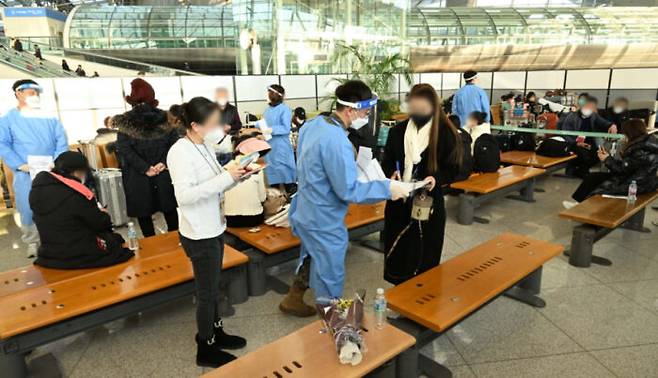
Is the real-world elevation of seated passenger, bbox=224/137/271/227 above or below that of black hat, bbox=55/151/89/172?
below

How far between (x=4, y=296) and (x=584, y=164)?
8.43 m

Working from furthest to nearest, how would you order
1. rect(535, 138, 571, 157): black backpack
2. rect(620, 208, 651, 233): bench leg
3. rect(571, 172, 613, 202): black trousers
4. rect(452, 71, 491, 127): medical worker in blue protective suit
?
rect(535, 138, 571, 157): black backpack, rect(452, 71, 491, 127): medical worker in blue protective suit, rect(571, 172, 613, 202): black trousers, rect(620, 208, 651, 233): bench leg

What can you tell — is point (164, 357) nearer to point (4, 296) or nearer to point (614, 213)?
point (4, 296)

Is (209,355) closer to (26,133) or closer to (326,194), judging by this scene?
(326,194)

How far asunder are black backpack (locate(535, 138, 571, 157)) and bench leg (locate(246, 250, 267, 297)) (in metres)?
6.05

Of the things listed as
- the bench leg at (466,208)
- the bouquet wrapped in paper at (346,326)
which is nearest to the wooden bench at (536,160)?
the bench leg at (466,208)

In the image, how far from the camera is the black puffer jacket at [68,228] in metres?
2.81

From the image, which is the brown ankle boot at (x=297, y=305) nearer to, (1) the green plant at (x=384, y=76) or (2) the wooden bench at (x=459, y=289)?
(2) the wooden bench at (x=459, y=289)

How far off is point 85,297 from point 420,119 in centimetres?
237

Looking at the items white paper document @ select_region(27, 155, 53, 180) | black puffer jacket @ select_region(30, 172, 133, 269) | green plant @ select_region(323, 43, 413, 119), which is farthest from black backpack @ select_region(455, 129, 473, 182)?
green plant @ select_region(323, 43, 413, 119)

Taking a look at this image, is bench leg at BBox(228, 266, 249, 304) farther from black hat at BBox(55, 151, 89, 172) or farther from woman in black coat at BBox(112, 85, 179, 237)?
black hat at BBox(55, 151, 89, 172)

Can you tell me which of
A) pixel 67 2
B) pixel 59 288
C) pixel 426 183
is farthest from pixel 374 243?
pixel 67 2

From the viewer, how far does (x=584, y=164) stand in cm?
761

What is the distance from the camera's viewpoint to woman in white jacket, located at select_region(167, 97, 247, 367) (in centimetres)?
215
